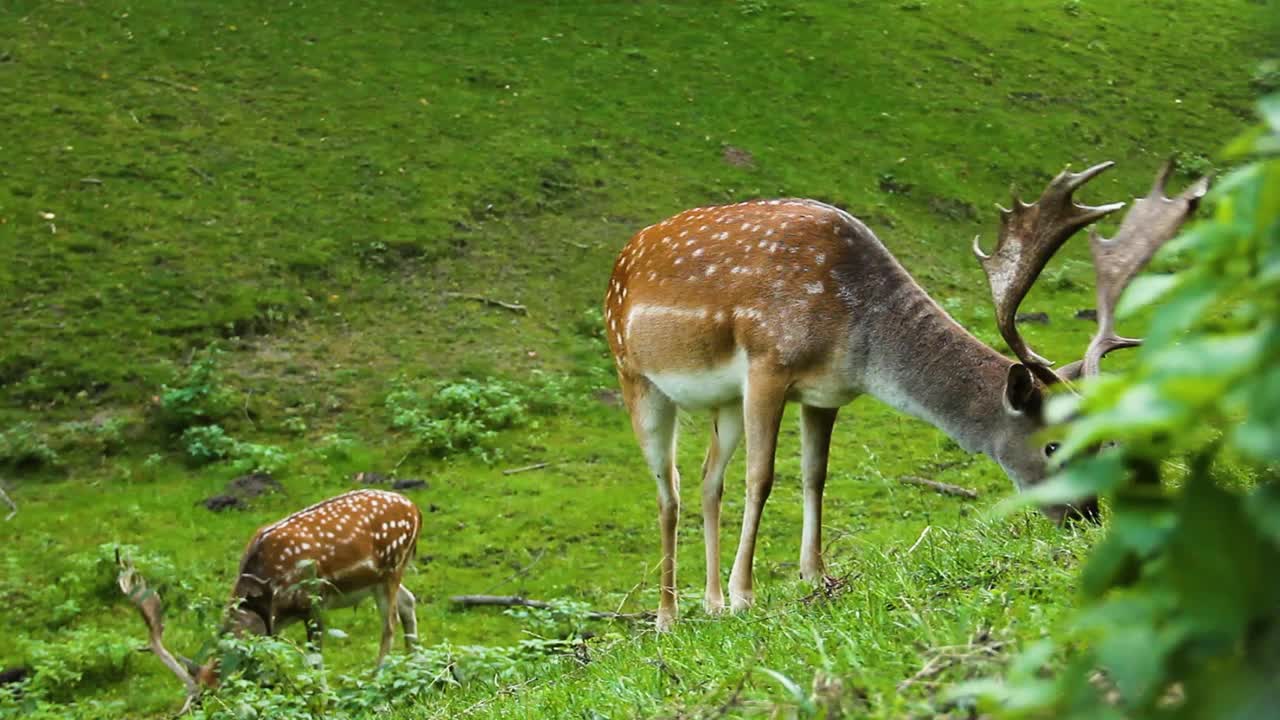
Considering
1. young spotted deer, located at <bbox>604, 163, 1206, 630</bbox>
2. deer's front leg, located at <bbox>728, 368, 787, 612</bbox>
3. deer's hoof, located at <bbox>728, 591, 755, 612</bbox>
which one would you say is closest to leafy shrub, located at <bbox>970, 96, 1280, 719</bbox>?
young spotted deer, located at <bbox>604, 163, 1206, 630</bbox>

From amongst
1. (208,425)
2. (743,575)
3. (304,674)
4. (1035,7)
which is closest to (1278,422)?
(743,575)

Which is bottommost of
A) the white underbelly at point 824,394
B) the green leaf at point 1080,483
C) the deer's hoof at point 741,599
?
the deer's hoof at point 741,599

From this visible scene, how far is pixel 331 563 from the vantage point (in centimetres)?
840

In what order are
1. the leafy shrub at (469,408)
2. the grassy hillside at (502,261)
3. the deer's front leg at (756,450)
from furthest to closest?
the leafy shrub at (469,408), the deer's front leg at (756,450), the grassy hillside at (502,261)

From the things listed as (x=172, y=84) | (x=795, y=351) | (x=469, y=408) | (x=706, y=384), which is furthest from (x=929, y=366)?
(x=172, y=84)

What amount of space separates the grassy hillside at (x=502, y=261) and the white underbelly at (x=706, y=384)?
3.11 feet

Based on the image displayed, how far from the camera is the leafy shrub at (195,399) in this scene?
503 inches

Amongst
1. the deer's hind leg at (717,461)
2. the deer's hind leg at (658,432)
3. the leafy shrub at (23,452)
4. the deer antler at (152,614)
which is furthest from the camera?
the leafy shrub at (23,452)

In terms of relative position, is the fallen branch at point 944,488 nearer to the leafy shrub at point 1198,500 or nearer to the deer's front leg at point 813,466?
the deer's front leg at point 813,466

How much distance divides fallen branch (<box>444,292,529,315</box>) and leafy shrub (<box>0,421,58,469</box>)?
5.26 m

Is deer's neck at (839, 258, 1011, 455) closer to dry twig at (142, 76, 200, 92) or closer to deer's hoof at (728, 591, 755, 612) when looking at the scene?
deer's hoof at (728, 591, 755, 612)

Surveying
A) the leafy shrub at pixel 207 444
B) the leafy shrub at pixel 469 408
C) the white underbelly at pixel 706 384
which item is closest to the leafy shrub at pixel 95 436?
the leafy shrub at pixel 207 444

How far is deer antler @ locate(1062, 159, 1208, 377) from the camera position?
4805mm

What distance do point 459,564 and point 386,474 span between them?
2.03 m
